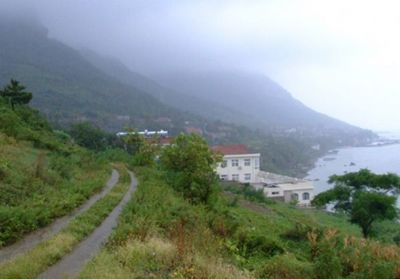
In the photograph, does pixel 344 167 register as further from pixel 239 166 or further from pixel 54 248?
pixel 54 248

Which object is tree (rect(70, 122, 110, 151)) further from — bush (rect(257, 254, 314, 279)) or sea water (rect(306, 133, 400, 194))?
bush (rect(257, 254, 314, 279))

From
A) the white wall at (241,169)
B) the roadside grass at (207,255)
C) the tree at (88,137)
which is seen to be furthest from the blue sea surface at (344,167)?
the roadside grass at (207,255)

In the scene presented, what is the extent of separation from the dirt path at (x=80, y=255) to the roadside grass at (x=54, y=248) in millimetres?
131

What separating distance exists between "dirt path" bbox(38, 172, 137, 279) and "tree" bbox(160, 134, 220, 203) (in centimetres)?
931

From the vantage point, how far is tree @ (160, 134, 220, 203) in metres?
24.3

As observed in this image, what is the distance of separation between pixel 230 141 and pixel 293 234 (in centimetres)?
12297

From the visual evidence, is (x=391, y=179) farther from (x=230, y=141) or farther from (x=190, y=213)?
(x=230, y=141)

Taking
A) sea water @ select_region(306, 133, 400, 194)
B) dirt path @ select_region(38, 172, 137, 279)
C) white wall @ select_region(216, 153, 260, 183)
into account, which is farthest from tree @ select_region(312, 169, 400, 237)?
sea water @ select_region(306, 133, 400, 194)

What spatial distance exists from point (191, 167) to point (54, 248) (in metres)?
22.5

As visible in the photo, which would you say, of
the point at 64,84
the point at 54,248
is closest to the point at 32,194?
the point at 54,248

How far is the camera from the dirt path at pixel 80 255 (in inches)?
368

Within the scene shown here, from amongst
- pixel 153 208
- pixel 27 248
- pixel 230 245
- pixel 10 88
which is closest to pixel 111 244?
pixel 27 248

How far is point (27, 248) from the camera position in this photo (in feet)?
36.8

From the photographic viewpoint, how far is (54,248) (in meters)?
10.6
